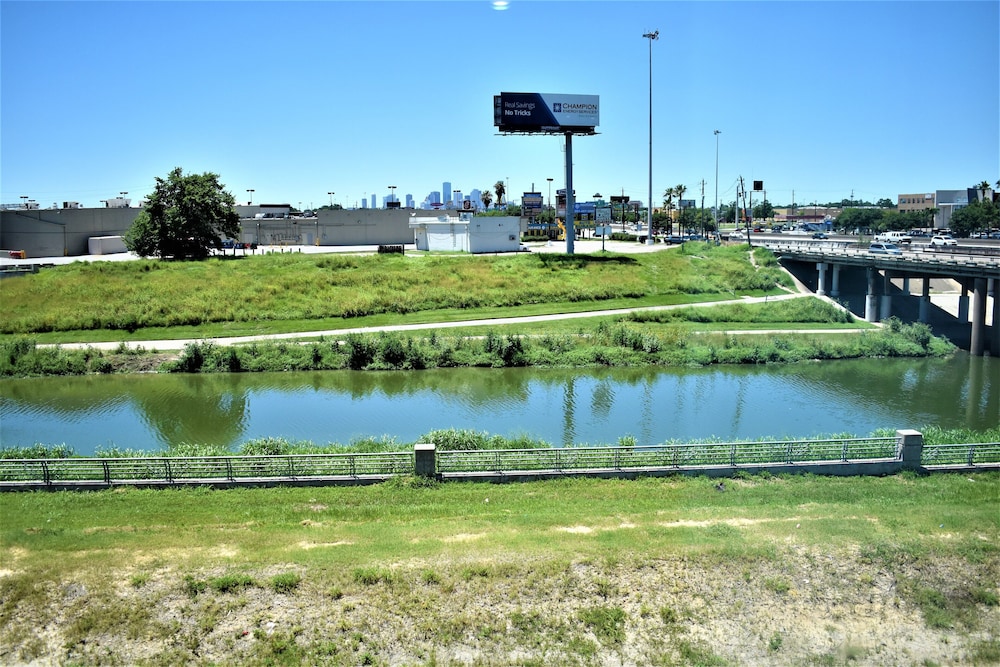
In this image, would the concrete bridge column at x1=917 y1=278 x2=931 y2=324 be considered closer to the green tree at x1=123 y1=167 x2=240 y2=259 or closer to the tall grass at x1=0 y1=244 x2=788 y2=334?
the tall grass at x1=0 y1=244 x2=788 y2=334

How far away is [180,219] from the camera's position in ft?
226

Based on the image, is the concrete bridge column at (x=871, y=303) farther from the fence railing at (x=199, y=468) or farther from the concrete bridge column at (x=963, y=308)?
the fence railing at (x=199, y=468)

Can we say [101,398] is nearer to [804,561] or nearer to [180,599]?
[180,599]

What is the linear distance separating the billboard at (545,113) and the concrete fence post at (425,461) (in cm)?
5304

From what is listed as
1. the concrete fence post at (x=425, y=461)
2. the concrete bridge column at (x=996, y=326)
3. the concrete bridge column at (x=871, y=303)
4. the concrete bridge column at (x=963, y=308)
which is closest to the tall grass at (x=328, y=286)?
the concrete bridge column at (x=871, y=303)

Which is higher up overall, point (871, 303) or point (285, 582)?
point (871, 303)

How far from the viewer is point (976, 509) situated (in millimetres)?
18344

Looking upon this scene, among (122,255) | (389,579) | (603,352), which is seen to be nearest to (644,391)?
(603,352)

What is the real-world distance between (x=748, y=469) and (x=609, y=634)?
867cm

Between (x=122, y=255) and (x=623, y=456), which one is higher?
(x=122, y=255)

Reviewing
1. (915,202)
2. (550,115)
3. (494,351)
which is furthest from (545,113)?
(915,202)

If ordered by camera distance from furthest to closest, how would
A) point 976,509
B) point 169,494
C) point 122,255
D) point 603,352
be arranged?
point 122,255, point 603,352, point 169,494, point 976,509

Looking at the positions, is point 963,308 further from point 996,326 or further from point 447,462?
point 447,462

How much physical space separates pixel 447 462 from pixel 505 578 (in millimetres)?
6387
